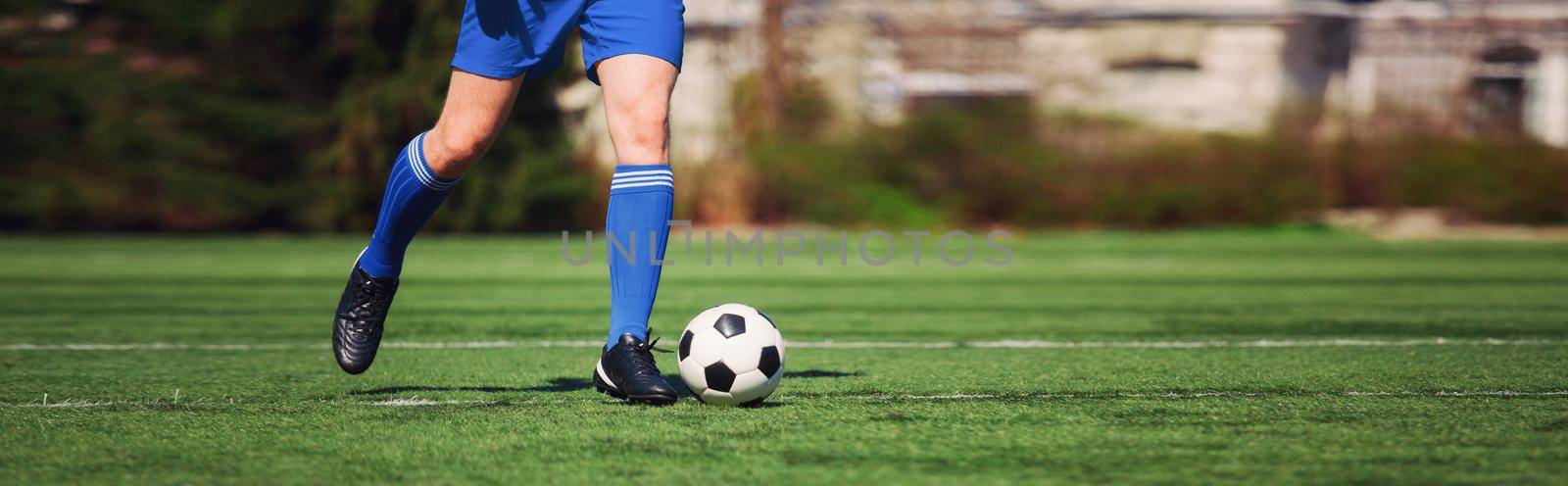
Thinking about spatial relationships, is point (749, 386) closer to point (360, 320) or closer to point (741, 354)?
point (741, 354)

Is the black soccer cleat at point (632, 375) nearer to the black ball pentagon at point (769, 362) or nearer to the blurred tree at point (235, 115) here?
the black ball pentagon at point (769, 362)

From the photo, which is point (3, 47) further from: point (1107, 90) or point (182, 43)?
point (1107, 90)

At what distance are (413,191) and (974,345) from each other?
74.3 inches

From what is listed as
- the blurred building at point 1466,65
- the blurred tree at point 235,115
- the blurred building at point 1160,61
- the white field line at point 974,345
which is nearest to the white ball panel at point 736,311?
the white field line at point 974,345

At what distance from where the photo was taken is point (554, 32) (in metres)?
3.36

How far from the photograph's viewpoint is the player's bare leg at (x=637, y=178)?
3.23 m

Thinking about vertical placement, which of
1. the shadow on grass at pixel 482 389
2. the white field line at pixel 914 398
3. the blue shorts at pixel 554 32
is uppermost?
→ the blue shorts at pixel 554 32

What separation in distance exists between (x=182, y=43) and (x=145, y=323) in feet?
27.5

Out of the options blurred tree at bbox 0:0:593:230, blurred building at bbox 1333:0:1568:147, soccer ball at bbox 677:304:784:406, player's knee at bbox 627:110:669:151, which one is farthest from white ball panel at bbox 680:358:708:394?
blurred building at bbox 1333:0:1568:147

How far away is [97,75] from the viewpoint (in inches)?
490

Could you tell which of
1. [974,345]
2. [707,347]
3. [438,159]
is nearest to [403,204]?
[438,159]

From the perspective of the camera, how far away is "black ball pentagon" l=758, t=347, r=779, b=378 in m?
3.05

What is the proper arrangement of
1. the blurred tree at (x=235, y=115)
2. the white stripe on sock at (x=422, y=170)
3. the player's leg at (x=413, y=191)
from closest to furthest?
the player's leg at (x=413, y=191)
the white stripe on sock at (x=422, y=170)
the blurred tree at (x=235, y=115)

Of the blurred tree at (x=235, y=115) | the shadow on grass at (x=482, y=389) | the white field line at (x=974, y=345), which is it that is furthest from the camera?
the blurred tree at (x=235, y=115)
